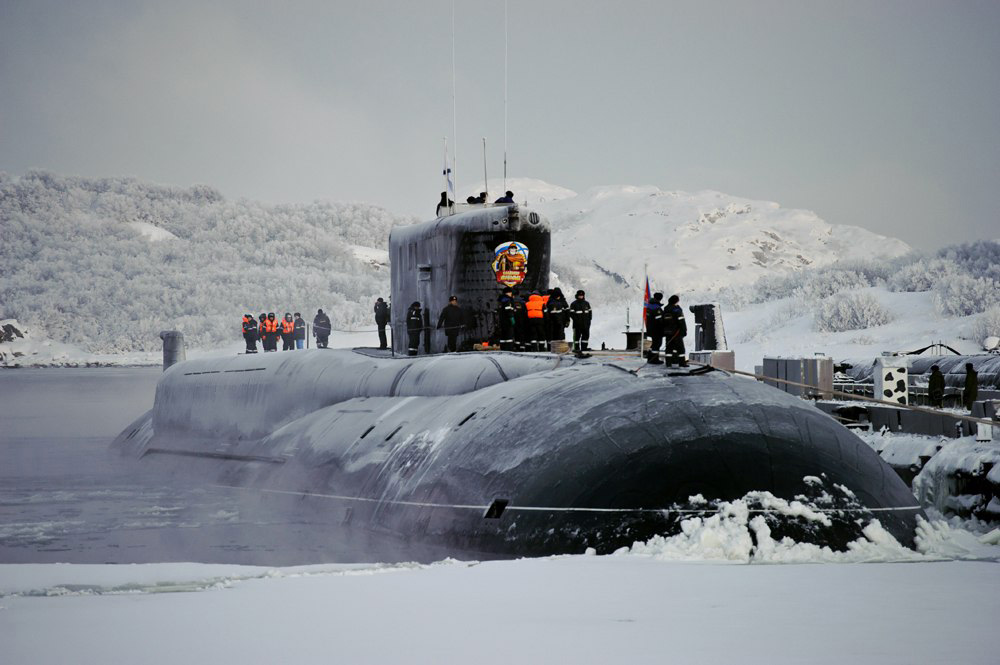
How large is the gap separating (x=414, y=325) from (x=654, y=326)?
5552mm

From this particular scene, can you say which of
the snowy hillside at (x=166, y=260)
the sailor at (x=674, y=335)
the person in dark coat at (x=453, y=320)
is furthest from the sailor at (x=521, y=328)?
the snowy hillside at (x=166, y=260)

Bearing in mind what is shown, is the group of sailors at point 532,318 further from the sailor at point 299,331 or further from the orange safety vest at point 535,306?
the sailor at point 299,331

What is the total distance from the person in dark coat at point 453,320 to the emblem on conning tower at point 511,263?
0.67m

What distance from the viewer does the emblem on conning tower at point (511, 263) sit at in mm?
15508

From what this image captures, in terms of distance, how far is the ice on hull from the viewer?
30.8 ft

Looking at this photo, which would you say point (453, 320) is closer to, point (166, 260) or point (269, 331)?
point (269, 331)

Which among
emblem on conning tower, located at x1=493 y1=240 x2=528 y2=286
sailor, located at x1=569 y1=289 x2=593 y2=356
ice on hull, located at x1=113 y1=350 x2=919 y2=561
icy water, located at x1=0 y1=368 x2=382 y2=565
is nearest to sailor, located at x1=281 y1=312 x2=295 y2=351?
icy water, located at x1=0 y1=368 x2=382 y2=565

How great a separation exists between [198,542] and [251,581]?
16.8 ft

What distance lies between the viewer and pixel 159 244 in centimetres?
11119

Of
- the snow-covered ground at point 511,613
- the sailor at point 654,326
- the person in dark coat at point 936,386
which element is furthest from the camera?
the person in dark coat at point 936,386

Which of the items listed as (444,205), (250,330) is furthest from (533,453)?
(250,330)

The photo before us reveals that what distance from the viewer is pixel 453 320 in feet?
51.7

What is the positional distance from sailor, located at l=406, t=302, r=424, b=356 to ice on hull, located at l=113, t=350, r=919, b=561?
170cm

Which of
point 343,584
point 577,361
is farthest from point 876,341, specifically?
point 343,584
